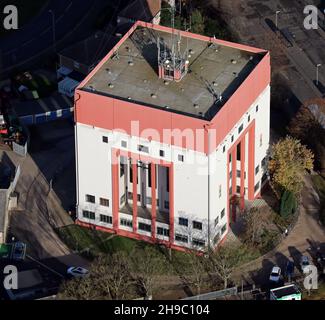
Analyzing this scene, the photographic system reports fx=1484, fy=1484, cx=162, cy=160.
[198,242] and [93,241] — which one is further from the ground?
[198,242]

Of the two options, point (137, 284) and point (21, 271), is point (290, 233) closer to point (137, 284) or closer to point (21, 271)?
point (137, 284)

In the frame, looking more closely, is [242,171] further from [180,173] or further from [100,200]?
[100,200]

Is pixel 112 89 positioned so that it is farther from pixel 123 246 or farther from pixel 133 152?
pixel 123 246

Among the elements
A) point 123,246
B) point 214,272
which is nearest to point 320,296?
point 214,272

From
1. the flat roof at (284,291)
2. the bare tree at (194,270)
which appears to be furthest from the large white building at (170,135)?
the flat roof at (284,291)

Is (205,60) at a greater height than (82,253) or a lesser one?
greater

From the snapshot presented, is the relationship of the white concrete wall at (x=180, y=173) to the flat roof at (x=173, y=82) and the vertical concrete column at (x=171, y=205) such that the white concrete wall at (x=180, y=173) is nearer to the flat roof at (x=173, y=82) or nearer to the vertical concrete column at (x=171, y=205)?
the vertical concrete column at (x=171, y=205)

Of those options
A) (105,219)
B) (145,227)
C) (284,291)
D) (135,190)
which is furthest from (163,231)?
(284,291)
